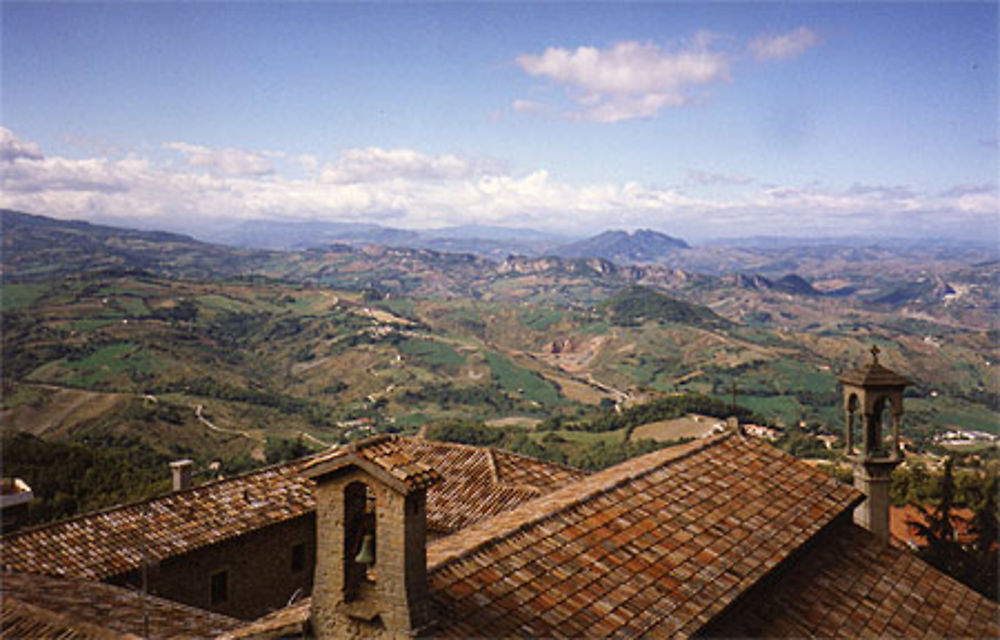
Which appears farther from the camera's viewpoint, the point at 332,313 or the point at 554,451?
the point at 332,313

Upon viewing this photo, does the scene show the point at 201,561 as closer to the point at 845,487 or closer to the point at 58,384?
the point at 845,487

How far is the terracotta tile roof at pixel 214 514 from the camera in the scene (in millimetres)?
14914


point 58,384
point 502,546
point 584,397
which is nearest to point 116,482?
point 502,546

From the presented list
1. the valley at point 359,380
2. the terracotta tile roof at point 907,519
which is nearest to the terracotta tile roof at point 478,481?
the terracotta tile roof at point 907,519

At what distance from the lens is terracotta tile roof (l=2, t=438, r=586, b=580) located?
1491cm

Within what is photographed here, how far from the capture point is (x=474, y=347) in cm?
→ 17688

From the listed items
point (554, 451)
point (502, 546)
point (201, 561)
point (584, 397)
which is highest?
point (502, 546)

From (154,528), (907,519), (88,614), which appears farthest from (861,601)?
(907,519)

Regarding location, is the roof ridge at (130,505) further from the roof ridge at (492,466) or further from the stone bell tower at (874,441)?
the stone bell tower at (874,441)

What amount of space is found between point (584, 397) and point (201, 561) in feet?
428

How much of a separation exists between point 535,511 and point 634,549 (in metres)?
1.40

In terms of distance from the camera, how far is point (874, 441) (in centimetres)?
1445

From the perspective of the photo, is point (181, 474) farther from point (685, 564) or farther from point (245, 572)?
point (685, 564)

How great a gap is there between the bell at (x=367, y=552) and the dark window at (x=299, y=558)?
38.9 ft
